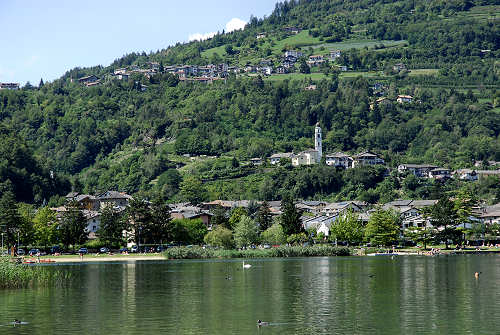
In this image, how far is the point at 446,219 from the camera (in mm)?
114688

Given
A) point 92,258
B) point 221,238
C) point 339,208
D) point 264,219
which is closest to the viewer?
point 92,258

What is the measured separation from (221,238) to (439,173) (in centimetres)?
8860

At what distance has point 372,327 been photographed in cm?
4128

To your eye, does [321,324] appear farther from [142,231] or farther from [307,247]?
[142,231]

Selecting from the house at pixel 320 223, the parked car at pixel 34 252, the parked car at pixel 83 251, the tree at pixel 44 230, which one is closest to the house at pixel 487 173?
the house at pixel 320 223

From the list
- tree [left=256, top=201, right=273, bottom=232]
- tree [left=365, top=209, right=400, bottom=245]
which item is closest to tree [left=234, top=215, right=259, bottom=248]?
tree [left=256, top=201, right=273, bottom=232]

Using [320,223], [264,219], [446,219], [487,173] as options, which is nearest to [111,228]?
[264,219]

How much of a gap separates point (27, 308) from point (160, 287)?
15.5m

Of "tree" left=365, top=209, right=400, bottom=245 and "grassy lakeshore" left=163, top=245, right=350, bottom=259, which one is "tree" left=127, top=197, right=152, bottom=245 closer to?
"grassy lakeshore" left=163, top=245, right=350, bottom=259

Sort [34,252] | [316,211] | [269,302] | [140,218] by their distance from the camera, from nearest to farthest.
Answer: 1. [269,302]
2. [34,252]
3. [140,218]
4. [316,211]

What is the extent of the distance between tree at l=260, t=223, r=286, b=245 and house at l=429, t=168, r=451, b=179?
7997 centimetres

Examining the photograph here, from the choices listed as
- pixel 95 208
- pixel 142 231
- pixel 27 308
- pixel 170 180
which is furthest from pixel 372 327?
pixel 170 180

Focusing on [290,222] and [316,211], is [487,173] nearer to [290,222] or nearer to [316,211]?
[316,211]


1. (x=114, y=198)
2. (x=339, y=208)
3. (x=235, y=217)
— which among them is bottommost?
(x=235, y=217)
